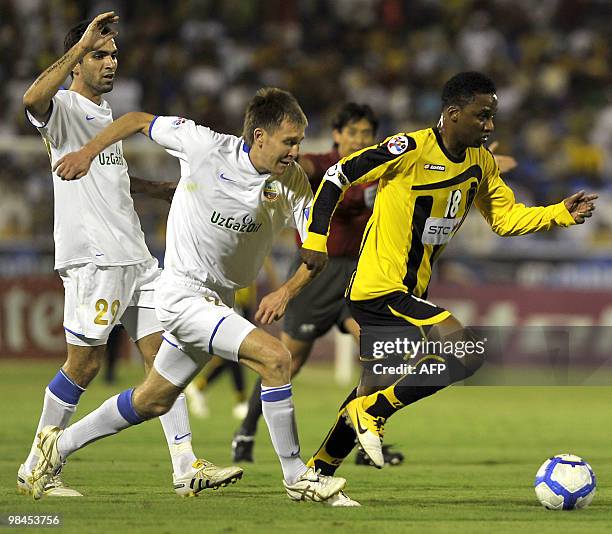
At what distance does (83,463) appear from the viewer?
8.77m

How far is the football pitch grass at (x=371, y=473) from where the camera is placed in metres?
6.16

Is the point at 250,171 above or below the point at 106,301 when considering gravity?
above

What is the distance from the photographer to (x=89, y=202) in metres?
7.39

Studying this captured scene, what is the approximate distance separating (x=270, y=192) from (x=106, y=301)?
1.29m

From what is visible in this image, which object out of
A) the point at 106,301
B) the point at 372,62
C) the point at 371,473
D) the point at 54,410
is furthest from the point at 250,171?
the point at 372,62

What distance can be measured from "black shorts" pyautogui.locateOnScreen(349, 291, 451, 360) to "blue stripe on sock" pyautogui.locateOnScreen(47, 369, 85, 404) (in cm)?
168

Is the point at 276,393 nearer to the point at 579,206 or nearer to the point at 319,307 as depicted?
the point at 579,206

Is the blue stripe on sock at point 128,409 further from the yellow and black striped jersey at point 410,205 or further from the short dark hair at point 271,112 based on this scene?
the short dark hair at point 271,112

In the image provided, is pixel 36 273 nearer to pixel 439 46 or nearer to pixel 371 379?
pixel 439 46

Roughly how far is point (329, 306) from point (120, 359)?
28.5 feet

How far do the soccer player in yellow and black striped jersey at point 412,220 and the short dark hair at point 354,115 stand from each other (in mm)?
1910

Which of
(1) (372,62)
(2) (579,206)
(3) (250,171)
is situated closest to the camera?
(3) (250,171)

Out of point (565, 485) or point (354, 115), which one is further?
point (354, 115)

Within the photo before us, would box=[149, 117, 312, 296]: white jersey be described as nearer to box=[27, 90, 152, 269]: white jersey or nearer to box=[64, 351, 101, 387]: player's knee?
box=[27, 90, 152, 269]: white jersey
